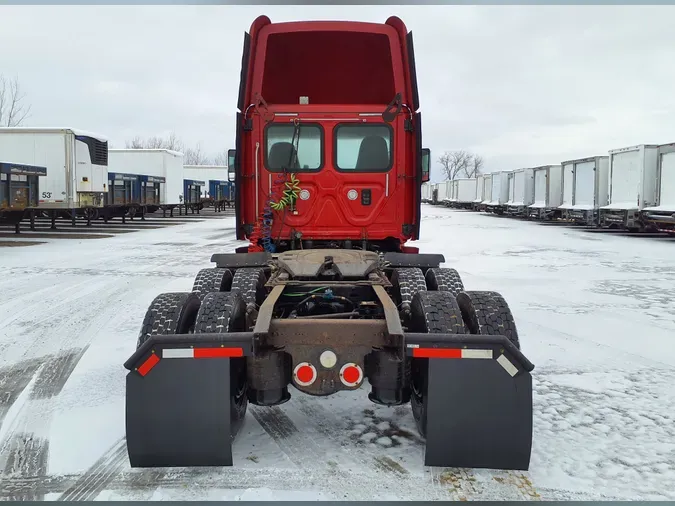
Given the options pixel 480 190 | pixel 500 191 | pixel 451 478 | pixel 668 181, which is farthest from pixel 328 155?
pixel 480 190

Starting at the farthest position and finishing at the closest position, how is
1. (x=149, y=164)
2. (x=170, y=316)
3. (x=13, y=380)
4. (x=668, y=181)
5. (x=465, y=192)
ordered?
(x=465, y=192) → (x=149, y=164) → (x=668, y=181) → (x=13, y=380) → (x=170, y=316)

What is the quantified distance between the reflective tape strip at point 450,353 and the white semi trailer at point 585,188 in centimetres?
2612

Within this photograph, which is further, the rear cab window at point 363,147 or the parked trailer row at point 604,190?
the parked trailer row at point 604,190

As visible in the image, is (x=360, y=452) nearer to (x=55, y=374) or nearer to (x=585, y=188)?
(x=55, y=374)

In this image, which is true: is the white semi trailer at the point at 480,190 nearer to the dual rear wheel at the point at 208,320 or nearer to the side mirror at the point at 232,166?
the side mirror at the point at 232,166

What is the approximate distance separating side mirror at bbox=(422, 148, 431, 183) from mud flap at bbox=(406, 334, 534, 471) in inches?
145

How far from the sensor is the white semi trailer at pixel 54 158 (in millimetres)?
21797

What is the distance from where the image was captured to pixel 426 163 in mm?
6875

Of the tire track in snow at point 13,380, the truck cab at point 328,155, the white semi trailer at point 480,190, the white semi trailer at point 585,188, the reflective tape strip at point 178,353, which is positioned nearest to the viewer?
the reflective tape strip at point 178,353

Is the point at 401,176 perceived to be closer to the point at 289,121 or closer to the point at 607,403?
the point at 289,121

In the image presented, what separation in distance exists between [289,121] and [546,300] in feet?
17.1

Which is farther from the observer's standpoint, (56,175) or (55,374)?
(56,175)

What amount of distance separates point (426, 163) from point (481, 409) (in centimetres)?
398

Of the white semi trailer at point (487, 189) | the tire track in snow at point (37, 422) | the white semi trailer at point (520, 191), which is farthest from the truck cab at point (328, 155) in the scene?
the white semi trailer at point (487, 189)
